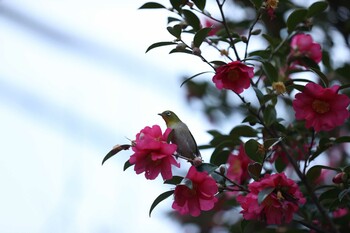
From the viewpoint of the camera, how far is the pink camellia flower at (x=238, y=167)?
1.67 m

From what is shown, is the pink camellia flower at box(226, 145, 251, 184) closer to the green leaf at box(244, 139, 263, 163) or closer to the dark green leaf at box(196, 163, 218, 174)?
the green leaf at box(244, 139, 263, 163)

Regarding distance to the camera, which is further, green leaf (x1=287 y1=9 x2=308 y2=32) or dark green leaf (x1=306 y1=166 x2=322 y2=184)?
green leaf (x1=287 y1=9 x2=308 y2=32)

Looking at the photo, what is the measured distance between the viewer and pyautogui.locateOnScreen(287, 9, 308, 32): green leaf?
1.70m

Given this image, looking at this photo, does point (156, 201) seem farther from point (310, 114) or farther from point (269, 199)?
point (310, 114)

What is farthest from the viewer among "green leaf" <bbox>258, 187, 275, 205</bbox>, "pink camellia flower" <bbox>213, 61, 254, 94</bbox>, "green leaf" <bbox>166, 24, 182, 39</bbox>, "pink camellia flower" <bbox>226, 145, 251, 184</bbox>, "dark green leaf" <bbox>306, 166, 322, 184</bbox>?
"pink camellia flower" <bbox>226, 145, 251, 184</bbox>

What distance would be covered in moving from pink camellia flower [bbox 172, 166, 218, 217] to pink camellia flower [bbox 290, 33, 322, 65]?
0.70m

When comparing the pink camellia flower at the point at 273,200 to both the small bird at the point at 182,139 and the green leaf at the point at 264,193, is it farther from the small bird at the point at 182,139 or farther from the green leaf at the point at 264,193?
the small bird at the point at 182,139

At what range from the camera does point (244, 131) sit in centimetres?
174

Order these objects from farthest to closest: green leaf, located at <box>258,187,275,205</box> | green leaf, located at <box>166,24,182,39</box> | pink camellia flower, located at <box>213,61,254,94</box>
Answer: green leaf, located at <box>166,24,182,39</box> < pink camellia flower, located at <box>213,61,254,94</box> < green leaf, located at <box>258,187,275,205</box>

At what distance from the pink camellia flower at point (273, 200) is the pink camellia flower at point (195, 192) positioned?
0.08 m

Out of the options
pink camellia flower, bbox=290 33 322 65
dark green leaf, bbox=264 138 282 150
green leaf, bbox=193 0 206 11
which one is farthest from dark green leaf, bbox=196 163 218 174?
pink camellia flower, bbox=290 33 322 65

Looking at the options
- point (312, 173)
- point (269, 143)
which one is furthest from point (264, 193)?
point (312, 173)

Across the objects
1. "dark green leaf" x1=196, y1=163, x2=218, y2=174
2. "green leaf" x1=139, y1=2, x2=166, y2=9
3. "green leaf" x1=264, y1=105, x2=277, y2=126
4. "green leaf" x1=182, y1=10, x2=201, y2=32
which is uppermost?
"green leaf" x1=139, y1=2, x2=166, y2=9

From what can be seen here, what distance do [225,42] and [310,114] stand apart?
1.32ft
